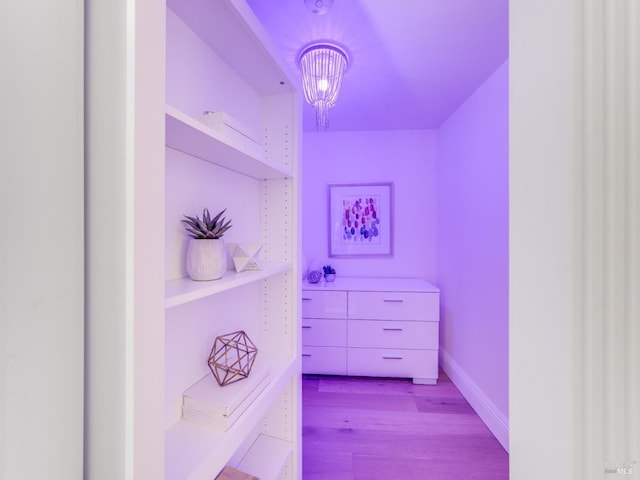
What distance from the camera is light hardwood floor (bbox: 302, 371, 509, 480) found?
1540 millimetres

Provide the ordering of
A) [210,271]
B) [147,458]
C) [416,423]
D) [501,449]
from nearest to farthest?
[147,458]
[210,271]
[501,449]
[416,423]

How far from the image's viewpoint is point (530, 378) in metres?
0.47

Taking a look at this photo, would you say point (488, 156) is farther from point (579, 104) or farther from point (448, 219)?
point (579, 104)

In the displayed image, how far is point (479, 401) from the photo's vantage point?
200 centimetres

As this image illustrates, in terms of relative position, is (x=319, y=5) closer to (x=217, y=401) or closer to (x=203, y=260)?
(x=203, y=260)

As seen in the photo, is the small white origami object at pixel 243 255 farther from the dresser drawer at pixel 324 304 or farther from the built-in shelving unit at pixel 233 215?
the dresser drawer at pixel 324 304

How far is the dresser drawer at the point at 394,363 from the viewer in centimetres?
238

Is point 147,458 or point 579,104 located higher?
point 579,104

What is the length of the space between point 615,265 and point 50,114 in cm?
82

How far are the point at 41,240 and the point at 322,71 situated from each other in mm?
1508

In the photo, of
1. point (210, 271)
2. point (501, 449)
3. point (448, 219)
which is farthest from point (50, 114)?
point (448, 219)

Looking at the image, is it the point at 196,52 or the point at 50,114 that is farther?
the point at 196,52

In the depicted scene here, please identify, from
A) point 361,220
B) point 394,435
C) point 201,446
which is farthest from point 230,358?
point 361,220

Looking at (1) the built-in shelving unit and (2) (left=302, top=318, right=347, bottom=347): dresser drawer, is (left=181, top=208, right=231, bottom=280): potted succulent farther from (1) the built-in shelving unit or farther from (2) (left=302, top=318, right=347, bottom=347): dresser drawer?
(2) (left=302, top=318, right=347, bottom=347): dresser drawer
